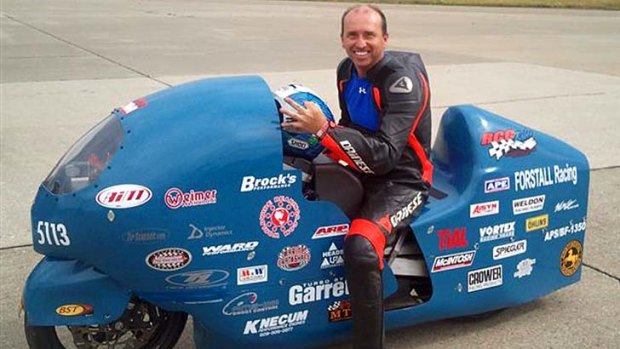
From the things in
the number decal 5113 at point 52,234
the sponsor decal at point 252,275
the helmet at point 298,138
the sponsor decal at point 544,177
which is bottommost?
the sponsor decal at point 252,275

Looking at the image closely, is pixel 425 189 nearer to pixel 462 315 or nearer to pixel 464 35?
pixel 462 315

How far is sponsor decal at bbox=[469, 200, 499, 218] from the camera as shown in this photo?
3.43m

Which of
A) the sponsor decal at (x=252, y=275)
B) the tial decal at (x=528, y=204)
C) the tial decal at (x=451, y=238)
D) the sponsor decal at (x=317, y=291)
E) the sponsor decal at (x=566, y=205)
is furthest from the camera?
the sponsor decal at (x=566, y=205)

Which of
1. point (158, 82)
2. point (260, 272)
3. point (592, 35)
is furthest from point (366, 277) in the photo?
point (592, 35)

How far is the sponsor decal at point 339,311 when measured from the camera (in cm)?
321

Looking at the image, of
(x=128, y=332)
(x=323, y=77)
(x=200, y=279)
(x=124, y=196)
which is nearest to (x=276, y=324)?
(x=200, y=279)

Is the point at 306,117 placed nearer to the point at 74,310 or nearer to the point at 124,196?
the point at 124,196

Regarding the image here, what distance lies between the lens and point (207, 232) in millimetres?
2889

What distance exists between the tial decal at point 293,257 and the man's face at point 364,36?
2.80 feet

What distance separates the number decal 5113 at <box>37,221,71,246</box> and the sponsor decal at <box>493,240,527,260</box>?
199cm

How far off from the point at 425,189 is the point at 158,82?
8.26 metres

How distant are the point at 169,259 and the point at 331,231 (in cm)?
70

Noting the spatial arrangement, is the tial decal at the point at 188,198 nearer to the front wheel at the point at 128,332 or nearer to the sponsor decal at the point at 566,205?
the front wheel at the point at 128,332

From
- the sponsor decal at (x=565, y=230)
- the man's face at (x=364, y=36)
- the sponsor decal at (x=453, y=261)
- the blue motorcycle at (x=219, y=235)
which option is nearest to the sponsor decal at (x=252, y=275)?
the blue motorcycle at (x=219, y=235)
